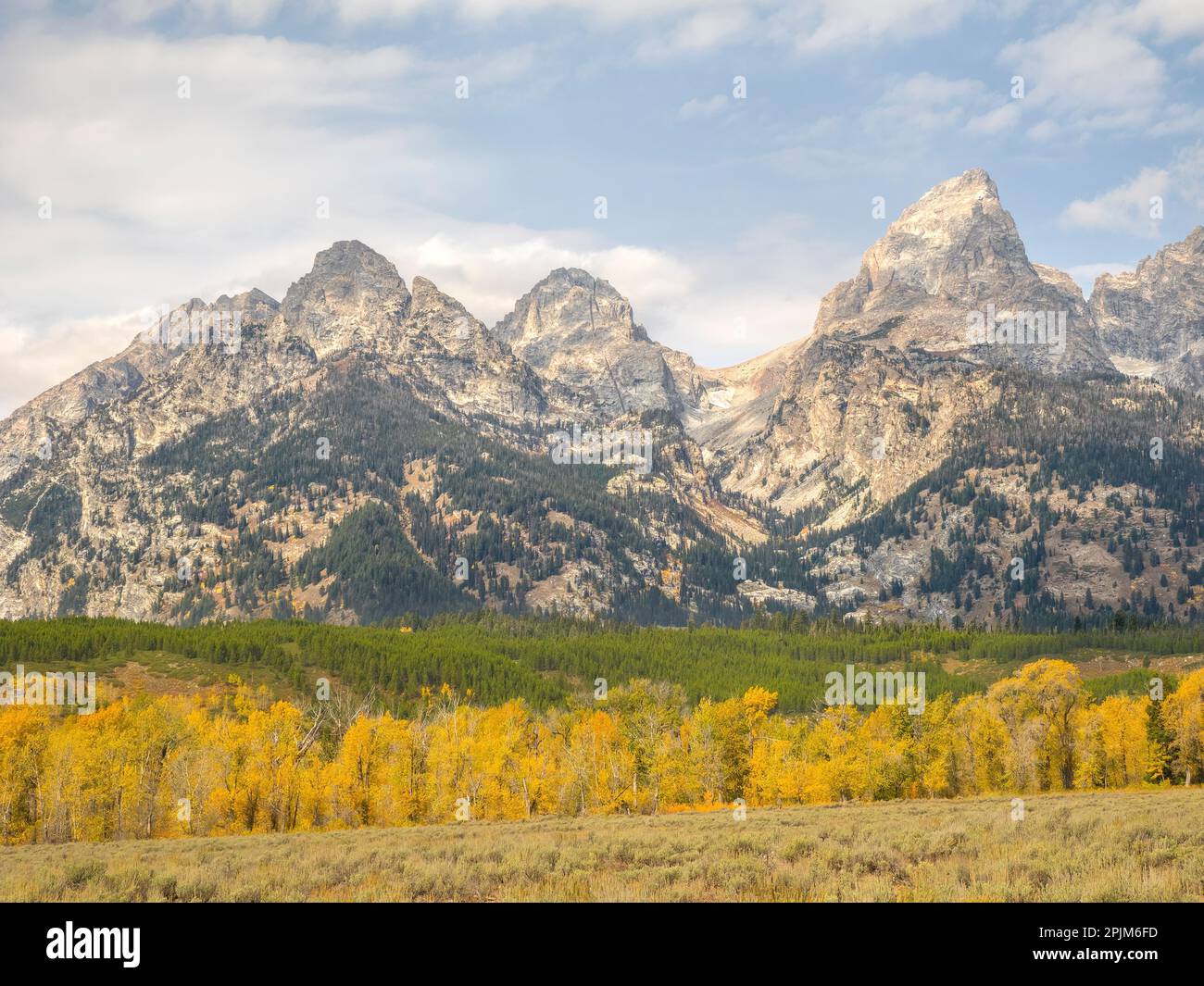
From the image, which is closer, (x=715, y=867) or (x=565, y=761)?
(x=715, y=867)

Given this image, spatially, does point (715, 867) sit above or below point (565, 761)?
above

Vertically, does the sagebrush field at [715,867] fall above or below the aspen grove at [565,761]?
above

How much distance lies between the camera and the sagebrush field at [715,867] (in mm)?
20344

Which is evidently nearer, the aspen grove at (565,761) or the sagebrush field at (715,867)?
the sagebrush field at (715,867)

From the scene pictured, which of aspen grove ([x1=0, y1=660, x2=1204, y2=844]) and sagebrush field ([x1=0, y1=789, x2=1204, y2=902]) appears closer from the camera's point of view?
sagebrush field ([x1=0, y1=789, x2=1204, y2=902])

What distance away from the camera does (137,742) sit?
82125mm

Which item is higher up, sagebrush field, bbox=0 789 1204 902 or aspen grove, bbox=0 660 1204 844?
sagebrush field, bbox=0 789 1204 902

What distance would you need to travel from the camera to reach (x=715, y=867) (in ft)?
79.3

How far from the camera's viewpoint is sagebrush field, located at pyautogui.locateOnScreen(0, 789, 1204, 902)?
2034 centimetres
